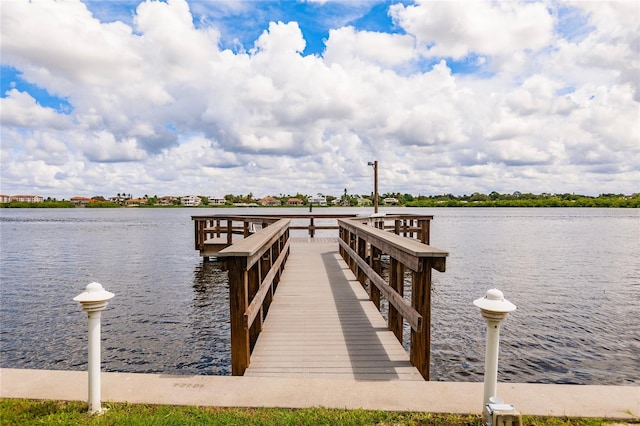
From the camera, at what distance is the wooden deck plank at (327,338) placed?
4457 mm

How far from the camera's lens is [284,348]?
5.10m

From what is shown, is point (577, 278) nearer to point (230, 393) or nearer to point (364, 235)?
point (364, 235)

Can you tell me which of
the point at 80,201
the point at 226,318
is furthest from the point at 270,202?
the point at 226,318

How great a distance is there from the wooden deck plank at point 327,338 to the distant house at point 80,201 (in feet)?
669

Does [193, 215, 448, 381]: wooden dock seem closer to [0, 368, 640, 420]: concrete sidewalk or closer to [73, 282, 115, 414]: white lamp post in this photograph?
[0, 368, 640, 420]: concrete sidewalk

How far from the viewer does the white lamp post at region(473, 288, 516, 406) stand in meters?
2.92

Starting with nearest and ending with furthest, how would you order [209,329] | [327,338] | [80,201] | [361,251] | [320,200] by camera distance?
[327,338], [361,251], [209,329], [320,200], [80,201]

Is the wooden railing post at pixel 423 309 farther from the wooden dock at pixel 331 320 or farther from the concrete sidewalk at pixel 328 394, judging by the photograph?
the concrete sidewalk at pixel 328 394

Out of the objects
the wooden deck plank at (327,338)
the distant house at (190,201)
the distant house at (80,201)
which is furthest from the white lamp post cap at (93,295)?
the distant house at (80,201)

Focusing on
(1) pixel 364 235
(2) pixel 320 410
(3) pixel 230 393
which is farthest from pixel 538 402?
(1) pixel 364 235

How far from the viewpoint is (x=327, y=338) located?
5.40 m

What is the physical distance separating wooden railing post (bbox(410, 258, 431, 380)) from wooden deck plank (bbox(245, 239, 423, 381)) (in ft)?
0.54

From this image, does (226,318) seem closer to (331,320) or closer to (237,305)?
(331,320)

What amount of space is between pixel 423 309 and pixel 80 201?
8561 inches
